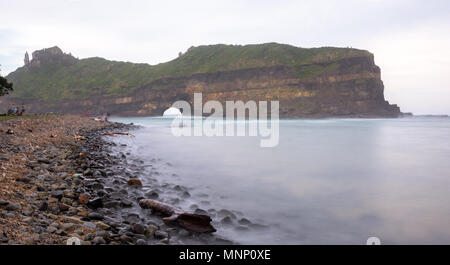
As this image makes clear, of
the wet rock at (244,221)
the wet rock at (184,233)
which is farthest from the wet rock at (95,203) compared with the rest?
A: the wet rock at (244,221)

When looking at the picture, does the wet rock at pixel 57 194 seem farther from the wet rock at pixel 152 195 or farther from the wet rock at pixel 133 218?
the wet rock at pixel 152 195

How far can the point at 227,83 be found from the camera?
112688 millimetres

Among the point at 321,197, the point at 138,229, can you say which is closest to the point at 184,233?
the point at 138,229

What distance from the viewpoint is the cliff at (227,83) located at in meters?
99.8

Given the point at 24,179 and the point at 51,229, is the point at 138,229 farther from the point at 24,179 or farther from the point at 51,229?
the point at 24,179

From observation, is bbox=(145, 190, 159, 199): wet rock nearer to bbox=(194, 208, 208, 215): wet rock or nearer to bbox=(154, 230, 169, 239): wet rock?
bbox=(194, 208, 208, 215): wet rock

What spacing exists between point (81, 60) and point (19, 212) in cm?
18740

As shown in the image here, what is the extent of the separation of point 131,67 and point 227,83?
67.3 m

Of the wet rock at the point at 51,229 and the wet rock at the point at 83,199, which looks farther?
the wet rock at the point at 83,199

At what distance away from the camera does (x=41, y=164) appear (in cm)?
558

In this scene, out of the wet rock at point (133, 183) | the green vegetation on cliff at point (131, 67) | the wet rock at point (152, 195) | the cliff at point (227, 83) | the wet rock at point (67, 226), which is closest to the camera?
the wet rock at point (67, 226)

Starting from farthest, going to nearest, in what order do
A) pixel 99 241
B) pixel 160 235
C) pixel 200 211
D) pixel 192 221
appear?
pixel 200 211 → pixel 192 221 → pixel 160 235 → pixel 99 241

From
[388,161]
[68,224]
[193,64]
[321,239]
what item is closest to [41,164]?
[68,224]

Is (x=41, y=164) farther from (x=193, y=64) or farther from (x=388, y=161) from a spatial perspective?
(x=193, y=64)
